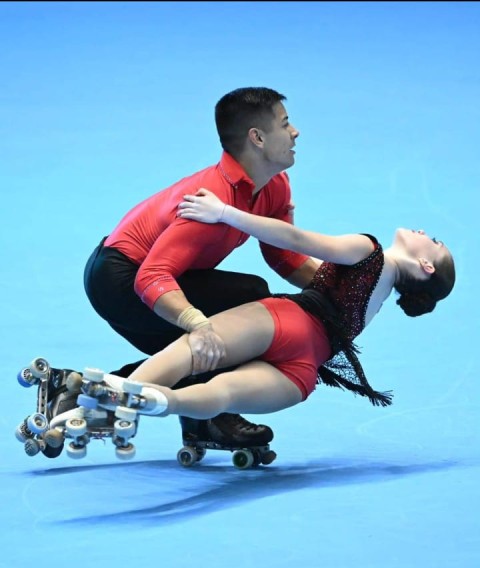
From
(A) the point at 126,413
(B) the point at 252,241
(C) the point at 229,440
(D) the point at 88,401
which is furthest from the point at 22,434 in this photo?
(B) the point at 252,241

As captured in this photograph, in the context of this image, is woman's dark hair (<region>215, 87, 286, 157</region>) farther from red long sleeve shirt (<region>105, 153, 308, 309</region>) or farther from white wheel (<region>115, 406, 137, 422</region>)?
white wheel (<region>115, 406, 137, 422</region>)

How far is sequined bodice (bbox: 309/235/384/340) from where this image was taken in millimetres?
4652

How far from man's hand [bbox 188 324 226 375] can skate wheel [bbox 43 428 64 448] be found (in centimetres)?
48

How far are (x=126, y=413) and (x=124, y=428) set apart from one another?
4 centimetres

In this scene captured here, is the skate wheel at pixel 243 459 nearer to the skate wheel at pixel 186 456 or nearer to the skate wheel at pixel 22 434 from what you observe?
the skate wheel at pixel 186 456

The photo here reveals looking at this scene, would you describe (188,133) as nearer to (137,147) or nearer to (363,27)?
(137,147)

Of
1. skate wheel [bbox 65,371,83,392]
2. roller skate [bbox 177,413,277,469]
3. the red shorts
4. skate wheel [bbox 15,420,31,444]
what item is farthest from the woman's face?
skate wheel [bbox 15,420,31,444]

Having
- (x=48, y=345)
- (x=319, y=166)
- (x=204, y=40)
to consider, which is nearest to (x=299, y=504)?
(x=48, y=345)

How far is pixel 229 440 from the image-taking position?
4770 millimetres

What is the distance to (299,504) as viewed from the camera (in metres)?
4.19

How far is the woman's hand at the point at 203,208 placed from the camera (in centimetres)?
449

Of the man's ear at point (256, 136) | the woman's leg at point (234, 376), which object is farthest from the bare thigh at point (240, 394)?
the man's ear at point (256, 136)

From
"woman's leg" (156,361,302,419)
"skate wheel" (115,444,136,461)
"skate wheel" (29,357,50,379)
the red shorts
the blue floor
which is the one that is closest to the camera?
the blue floor

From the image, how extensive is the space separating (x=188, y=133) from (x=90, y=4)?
3927 mm
